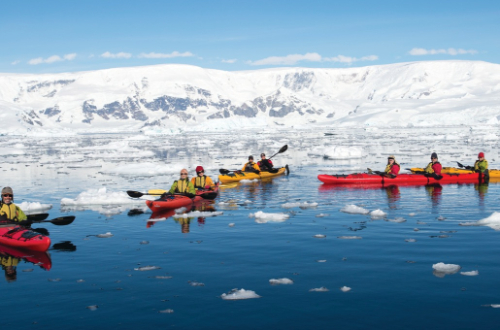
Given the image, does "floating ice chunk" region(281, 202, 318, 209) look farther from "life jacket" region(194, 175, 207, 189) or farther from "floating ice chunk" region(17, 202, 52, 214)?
"floating ice chunk" region(17, 202, 52, 214)

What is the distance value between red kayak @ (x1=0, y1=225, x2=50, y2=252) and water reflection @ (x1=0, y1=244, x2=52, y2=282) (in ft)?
0.32

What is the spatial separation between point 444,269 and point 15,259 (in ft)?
24.2

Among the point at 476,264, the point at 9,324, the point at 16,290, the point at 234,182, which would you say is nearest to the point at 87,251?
the point at 16,290

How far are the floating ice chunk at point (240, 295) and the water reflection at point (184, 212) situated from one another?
4804mm

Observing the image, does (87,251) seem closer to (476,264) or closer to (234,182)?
(476,264)

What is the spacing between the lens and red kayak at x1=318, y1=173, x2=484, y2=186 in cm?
2047

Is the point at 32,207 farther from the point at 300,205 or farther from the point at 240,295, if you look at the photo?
the point at 240,295

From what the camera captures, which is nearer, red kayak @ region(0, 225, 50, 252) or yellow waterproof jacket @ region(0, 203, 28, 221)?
red kayak @ region(0, 225, 50, 252)

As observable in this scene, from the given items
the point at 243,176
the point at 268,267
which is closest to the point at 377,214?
the point at 268,267

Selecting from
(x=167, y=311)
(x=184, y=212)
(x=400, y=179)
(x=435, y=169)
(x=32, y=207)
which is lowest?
(x=167, y=311)

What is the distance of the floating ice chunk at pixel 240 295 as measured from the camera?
25.7 ft

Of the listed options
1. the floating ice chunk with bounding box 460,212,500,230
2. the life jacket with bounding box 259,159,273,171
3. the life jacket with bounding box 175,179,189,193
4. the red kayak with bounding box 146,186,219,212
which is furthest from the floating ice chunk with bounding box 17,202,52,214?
the floating ice chunk with bounding box 460,212,500,230

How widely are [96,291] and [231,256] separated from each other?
2657 mm

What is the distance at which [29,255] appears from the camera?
420 inches
